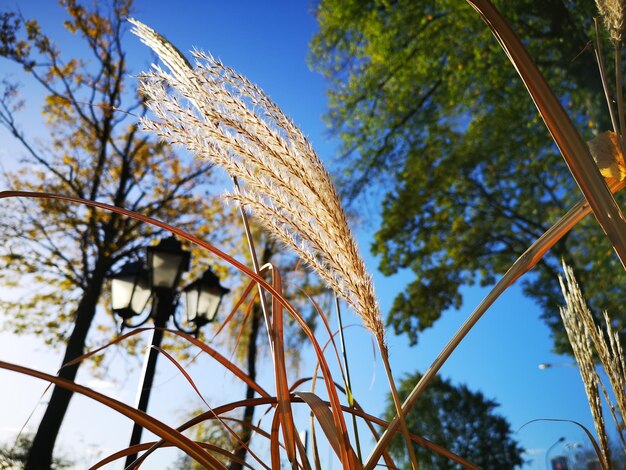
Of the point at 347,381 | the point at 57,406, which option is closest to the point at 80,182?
the point at 57,406

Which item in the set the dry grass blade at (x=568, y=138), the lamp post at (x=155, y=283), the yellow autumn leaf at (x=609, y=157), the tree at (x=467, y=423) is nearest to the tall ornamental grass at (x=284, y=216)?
the yellow autumn leaf at (x=609, y=157)

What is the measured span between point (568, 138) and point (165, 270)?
274cm

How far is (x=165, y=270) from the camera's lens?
2881mm

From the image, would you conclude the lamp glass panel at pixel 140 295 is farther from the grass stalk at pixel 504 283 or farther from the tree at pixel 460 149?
the tree at pixel 460 149

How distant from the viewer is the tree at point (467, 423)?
9.91 meters

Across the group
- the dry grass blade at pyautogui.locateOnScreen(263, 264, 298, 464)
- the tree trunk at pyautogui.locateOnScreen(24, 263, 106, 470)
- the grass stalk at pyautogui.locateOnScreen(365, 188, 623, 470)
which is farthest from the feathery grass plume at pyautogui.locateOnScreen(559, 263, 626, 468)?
the tree trunk at pyautogui.locateOnScreen(24, 263, 106, 470)

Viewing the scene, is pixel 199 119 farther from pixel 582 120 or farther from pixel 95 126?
pixel 95 126

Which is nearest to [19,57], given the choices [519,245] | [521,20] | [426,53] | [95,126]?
[95,126]

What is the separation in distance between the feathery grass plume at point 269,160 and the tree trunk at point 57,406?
5285 millimetres

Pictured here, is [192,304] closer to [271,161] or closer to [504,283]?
[271,161]

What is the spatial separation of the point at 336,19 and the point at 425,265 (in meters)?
4.11

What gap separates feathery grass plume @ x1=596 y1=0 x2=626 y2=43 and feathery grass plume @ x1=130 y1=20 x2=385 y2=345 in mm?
316

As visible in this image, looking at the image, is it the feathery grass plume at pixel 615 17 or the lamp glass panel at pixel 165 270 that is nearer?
the feathery grass plume at pixel 615 17

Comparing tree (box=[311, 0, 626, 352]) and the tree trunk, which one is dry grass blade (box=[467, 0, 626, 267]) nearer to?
the tree trunk
